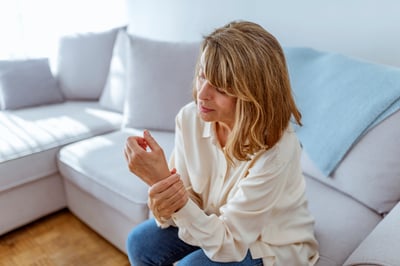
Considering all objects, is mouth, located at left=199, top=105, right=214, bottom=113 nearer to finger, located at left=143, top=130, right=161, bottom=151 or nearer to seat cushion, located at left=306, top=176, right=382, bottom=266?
finger, located at left=143, top=130, right=161, bottom=151

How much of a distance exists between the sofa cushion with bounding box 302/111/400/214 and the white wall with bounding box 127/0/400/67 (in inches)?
21.3

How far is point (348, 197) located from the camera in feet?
4.29

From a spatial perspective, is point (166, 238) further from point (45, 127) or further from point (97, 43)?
point (97, 43)

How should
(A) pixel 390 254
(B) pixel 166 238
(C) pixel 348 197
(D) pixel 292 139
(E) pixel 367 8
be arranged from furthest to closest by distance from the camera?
1. (E) pixel 367 8
2. (C) pixel 348 197
3. (B) pixel 166 238
4. (D) pixel 292 139
5. (A) pixel 390 254

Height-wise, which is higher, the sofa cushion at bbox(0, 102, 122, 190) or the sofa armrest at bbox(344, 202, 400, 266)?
the sofa armrest at bbox(344, 202, 400, 266)

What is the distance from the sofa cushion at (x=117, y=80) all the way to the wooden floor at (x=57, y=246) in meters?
0.75

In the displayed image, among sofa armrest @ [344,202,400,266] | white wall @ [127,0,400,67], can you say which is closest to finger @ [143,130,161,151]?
sofa armrest @ [344,202,400,266]

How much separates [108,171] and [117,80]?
2.90ft

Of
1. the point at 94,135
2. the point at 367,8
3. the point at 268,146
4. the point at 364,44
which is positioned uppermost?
the point at 367,8

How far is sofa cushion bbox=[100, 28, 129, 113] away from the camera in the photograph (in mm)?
2273

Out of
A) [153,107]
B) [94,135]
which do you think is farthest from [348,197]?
[94,135]

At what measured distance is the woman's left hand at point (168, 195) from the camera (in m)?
0.84

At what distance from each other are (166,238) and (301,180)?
1.47 feet

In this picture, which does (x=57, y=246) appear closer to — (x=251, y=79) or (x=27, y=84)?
(x=27, y=84)
